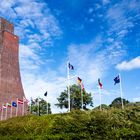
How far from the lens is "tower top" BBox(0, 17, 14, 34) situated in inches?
2509

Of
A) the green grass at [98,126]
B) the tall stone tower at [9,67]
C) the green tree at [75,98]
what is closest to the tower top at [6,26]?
the tall stone tower at [9,67]

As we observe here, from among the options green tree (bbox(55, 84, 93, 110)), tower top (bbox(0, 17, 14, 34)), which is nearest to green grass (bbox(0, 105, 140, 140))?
green tree (bbox(55, 84, 93, 110))

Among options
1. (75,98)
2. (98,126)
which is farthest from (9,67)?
(98,126)

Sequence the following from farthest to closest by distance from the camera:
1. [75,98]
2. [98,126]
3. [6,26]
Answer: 1. [6,26]
2. [75,98]
3. [98,126]

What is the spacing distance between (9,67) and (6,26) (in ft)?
34.2

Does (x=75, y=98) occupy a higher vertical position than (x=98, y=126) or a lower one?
higher

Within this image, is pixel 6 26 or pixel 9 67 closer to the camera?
pixel 9 67

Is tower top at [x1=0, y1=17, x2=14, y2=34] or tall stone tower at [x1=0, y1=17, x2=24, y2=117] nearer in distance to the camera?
tall stone tower at [x1=0, y1=17, x2=24, y2=117]

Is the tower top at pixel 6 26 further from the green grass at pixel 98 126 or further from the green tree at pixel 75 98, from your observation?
the green grass at pixel 98 126

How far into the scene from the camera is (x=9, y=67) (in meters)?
60.0

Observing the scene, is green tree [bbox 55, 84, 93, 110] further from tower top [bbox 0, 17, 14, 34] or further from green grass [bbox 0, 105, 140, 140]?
green grass [bbox 0, 105, 140, 140]

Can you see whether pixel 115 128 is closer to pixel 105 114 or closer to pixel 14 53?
pixel 105 114

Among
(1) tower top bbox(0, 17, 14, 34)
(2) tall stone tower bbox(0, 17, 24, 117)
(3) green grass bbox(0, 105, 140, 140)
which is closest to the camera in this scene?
(3) green grass bbox(0, 105, 140, 140)

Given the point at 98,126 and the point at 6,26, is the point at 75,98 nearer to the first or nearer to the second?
the point at 6,26
